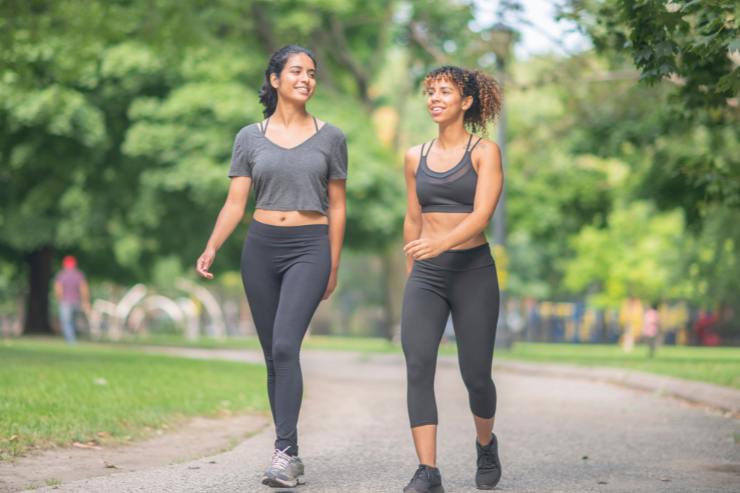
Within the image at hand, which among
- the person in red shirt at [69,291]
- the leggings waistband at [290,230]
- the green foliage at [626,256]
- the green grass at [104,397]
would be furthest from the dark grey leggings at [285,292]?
the green foliage at [626,256]

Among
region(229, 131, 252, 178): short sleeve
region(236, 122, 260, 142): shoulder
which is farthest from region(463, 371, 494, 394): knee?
region(236, 122, 260, 142): shoulder

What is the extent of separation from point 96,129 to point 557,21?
17250 millimetres

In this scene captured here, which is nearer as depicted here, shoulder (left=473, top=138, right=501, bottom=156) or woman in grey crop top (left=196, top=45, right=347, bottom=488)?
shoulder (left=473, top=138, right=501, bottom=156)

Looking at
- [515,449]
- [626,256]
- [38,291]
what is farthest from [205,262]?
[626,256]

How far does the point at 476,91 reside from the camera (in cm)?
627

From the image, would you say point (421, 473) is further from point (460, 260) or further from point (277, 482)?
point (460, 260)

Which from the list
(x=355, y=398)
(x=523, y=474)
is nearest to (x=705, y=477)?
(x=523, y=474)

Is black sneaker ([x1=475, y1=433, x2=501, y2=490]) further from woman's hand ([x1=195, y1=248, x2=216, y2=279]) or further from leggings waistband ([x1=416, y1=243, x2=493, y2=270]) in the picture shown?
woman's hand ([x1=195, y1=248, x2=216, y2=279])

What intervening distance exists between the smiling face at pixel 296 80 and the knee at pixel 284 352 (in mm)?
1246

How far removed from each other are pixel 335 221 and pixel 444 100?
0.86 m

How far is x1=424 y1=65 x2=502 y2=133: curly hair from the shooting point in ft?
20.3

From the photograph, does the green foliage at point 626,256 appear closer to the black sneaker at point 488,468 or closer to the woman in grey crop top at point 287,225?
the black sneaker at point 488,468

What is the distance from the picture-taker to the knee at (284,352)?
624cm

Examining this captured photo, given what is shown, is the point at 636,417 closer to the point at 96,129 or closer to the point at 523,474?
the point at 523,474
